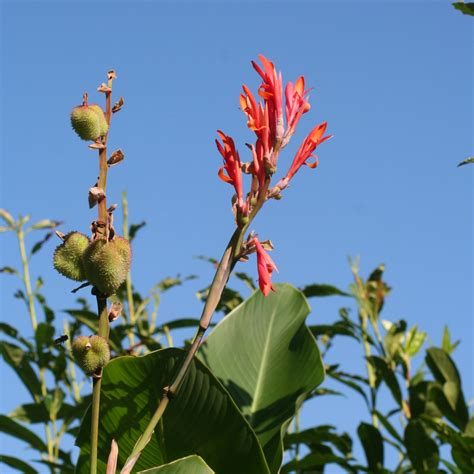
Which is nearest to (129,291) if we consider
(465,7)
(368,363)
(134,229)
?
(134,229)

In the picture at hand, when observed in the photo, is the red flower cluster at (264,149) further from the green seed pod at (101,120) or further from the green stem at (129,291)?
the green stem at (129,291)

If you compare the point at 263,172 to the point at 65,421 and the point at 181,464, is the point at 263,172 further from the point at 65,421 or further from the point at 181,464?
the point at 65,421

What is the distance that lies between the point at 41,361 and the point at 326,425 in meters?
1.04

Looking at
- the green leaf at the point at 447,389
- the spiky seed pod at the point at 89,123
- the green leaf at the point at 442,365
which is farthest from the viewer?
the green leaf at the point at 442,365

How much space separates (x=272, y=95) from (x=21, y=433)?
72.3 inches

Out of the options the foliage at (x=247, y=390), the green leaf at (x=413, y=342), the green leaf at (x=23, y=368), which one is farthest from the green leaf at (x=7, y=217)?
the green leaf at (x=413, y=342)

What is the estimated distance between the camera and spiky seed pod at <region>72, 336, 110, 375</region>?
91cm

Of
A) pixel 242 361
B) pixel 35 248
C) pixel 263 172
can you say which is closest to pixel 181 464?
pixel 263 172

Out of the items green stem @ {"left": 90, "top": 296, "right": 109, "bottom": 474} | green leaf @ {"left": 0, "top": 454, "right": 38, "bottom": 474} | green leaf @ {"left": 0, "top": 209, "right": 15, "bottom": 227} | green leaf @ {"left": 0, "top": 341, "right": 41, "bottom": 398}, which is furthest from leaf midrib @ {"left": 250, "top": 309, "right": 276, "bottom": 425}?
green leaf @ {"left": 0, "top": 209, "right": 15, "bottom": 227}

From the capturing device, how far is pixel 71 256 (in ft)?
3.29

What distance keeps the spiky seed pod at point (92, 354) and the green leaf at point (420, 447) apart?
59.1 inches

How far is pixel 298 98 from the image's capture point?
1152 mm

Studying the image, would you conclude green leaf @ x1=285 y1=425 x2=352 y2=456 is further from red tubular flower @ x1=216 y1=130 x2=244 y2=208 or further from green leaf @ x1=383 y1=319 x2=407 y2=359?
red tubular flower @ x1=216 y1=130 x2=244 y2=208

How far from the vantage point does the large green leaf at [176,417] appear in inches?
46.6
